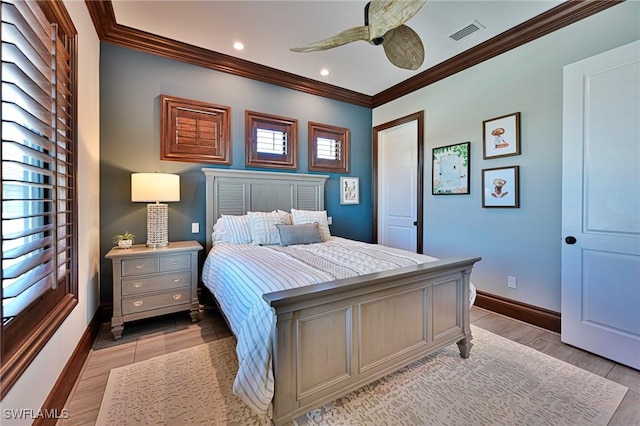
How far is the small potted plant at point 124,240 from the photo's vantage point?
2.57 m

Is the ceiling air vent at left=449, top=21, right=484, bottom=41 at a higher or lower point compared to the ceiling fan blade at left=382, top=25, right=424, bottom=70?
higher

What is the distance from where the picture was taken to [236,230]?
3.07 meters

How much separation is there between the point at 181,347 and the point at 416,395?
185cm

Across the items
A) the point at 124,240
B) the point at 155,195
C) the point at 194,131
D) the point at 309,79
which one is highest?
the point at 309,79

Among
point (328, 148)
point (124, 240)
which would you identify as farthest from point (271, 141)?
point (124, 240)

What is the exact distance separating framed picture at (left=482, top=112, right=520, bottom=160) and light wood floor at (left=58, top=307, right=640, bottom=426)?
1.75 m

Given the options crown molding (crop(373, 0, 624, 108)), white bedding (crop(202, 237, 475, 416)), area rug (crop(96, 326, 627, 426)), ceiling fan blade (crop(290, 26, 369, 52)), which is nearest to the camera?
white bedding (crop(202, 237, 475, 416))

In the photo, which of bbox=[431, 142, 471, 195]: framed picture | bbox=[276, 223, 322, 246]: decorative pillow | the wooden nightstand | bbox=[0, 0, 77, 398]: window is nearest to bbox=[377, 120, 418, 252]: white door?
bbox=[431, 142, 471, 195]: framed picture

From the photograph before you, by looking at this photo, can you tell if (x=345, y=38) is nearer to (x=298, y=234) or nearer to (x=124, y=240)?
(x=298, y=234)

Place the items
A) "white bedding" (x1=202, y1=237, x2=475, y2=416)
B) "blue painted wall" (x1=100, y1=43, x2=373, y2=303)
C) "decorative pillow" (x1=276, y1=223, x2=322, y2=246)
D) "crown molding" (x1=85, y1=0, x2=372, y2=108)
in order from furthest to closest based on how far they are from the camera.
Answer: "decorative pillow" (x1=276, y1=223, x2=322, y2=246) → "blue painted wall" (x1=100, y1=43, x2=373, y2=303) → "crown molding" (x1=85, y1=0, x2=372, y2=108) → "white bedding" (x1=202, y1=237, x2=475, y2=416)

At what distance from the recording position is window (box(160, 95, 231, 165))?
3053mm

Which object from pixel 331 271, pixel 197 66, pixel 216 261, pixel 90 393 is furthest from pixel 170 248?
pixel 197 66

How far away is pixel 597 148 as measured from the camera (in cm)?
215
